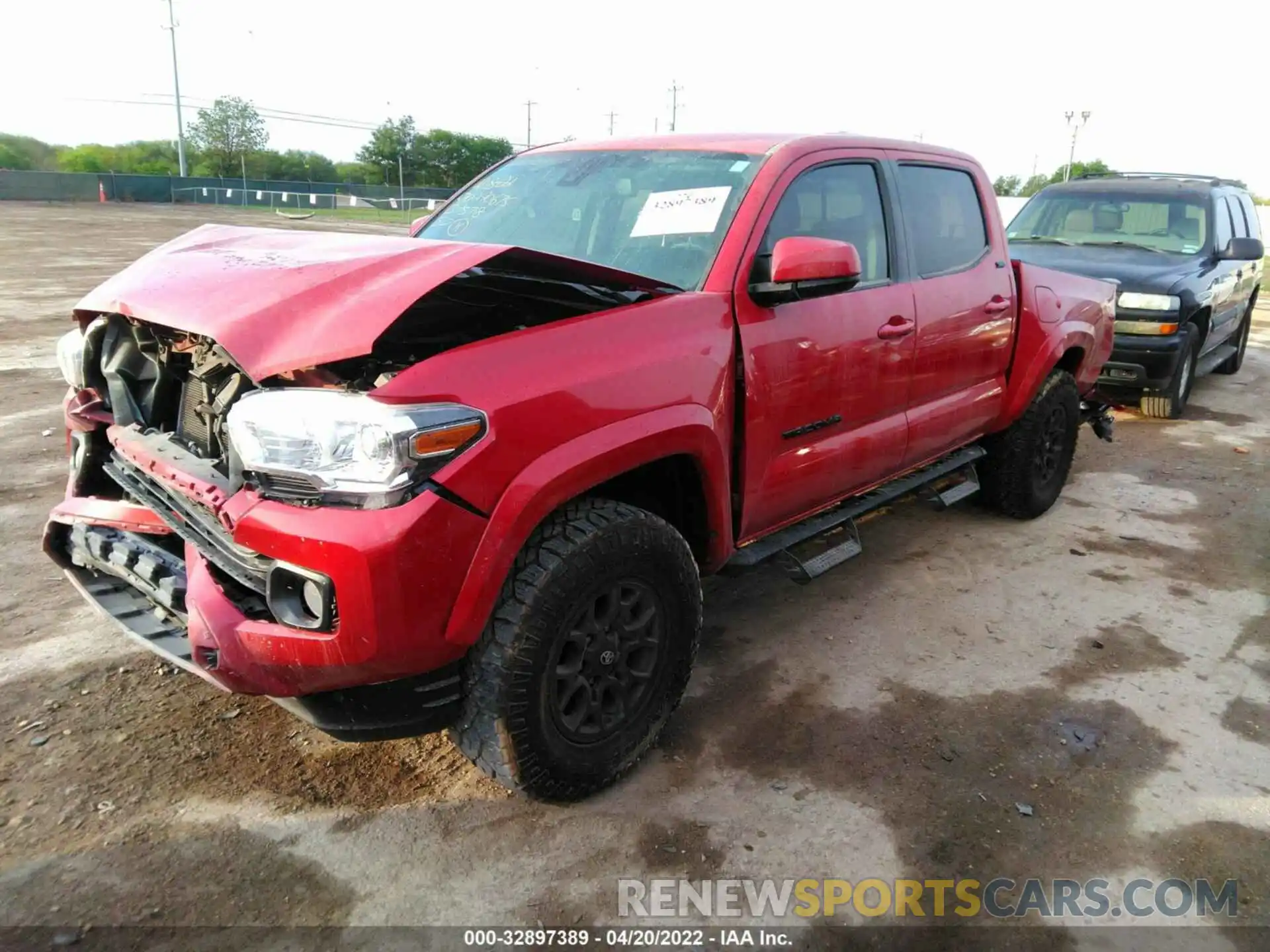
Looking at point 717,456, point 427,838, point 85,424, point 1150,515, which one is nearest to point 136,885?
point 427,838

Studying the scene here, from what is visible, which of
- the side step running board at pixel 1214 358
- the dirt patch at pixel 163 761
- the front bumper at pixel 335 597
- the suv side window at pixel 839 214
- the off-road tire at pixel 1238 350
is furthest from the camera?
the off-road tire at pixel 1238 350

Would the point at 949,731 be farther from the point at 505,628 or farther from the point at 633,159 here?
the point at 633,159

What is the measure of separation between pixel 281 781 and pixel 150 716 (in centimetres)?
61

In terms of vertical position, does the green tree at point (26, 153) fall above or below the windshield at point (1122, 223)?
above

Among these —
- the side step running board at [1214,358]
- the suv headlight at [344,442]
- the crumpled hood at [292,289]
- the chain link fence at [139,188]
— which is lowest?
the side step running board at [1214,358]

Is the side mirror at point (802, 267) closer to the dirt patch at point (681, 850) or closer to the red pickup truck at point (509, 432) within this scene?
the red pickup truck at point (509, 432)

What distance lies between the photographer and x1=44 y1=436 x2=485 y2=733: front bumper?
2066 millimetres

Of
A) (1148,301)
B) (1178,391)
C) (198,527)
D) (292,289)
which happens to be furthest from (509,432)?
(1178,391)

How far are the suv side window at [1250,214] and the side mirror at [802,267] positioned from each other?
8.77 meters

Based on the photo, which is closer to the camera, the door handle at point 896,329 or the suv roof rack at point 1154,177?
the door handle at point 896,329

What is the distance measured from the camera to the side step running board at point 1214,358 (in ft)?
28.2

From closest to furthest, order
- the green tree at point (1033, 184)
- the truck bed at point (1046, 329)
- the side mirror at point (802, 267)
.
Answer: the side mirror at point (802, 267) → the truck bed at point (1046, 329) → the green tree at point (1033, 184)

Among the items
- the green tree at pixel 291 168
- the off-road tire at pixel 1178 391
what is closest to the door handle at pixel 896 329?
the off-road tire at pixel 1178 391

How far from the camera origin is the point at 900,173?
3.93m
